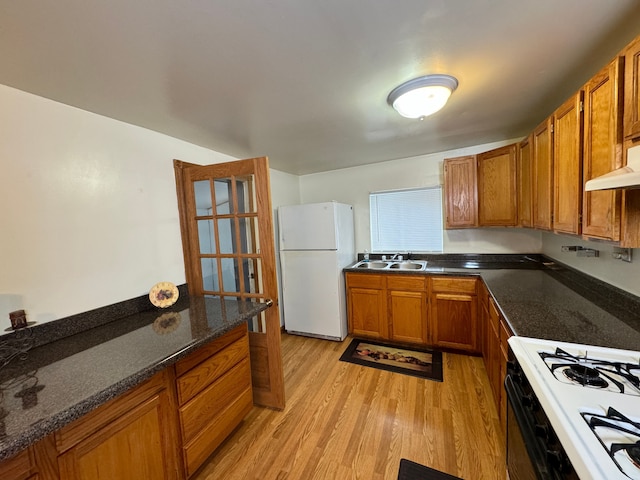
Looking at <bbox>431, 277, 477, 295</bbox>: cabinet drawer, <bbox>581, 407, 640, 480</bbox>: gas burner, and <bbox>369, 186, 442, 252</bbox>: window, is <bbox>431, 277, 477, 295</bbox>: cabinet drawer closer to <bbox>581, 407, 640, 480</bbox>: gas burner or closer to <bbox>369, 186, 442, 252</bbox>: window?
<bbox>369, 186, 442, 252</bbox>: window

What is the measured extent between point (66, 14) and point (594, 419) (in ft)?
6.97

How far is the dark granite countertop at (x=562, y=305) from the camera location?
1209 mm

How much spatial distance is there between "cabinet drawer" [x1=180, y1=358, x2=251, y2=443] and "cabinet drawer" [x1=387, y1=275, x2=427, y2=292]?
172 centimetres

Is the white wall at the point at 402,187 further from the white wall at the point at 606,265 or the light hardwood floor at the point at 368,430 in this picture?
the light hardwood floor at the point at 368,430

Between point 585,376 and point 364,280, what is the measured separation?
6.85 ft

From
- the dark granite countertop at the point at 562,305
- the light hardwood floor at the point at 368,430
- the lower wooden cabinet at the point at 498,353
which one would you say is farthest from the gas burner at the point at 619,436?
the light hardwood floor at the point at 368,430

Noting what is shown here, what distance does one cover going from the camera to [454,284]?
255cm

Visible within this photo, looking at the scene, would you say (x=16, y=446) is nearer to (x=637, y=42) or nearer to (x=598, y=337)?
(x=598, y=337)

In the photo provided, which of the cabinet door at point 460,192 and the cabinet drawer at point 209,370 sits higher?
the cabinet door at point 460,192

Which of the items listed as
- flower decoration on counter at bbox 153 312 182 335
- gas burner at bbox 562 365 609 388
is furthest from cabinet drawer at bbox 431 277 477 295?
flower decoration on counter at bbox 153 312 182 335

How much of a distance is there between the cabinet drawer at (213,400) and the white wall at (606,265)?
7.88 feet

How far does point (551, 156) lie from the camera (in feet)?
5.28

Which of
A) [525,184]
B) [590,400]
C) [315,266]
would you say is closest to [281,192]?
[315,266]

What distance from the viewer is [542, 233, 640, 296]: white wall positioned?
1.39 metres
